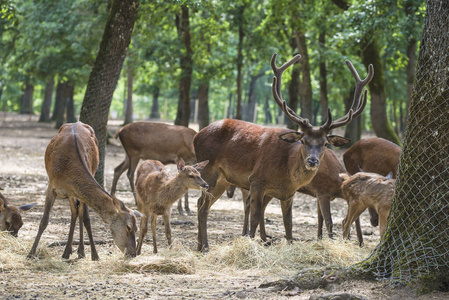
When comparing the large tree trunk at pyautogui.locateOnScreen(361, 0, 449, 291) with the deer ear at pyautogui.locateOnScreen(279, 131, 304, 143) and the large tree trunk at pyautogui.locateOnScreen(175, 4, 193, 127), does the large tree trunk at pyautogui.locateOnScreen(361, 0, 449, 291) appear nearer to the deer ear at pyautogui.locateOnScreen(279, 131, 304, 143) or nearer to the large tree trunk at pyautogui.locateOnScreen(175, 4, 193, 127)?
the deer ear at pyautogui.locateOnScreen(279, 131, 304, 143)

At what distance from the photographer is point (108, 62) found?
10.2m

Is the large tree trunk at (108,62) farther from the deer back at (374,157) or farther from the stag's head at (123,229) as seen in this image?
the deer back at (374,157)

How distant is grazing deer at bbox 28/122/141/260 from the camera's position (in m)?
6.52

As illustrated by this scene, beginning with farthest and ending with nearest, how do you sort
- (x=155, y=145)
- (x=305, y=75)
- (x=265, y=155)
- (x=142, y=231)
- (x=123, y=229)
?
1. (x=305, y=75)
2. (x=155, y=145)
3. (x=265, y=155)
4. (x=142, y=231)
5. (x=123, y=229)

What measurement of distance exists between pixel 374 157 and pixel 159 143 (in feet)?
15.8

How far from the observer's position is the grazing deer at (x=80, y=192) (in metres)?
6.52

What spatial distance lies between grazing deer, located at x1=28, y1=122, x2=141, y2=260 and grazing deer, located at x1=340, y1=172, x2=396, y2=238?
3046 millimetres

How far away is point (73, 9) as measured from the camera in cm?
2284

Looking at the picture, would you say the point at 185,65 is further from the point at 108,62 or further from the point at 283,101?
the point at 283,101

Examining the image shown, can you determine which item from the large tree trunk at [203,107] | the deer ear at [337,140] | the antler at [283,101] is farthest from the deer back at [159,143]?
the large tree trunk at [203,107]

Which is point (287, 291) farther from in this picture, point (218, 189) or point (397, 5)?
point (397, 5)

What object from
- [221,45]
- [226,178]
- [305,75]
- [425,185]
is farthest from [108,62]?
[221,45]

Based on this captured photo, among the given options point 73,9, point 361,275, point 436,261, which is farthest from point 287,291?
point 73,9

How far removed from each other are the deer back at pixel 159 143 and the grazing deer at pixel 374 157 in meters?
3.70
